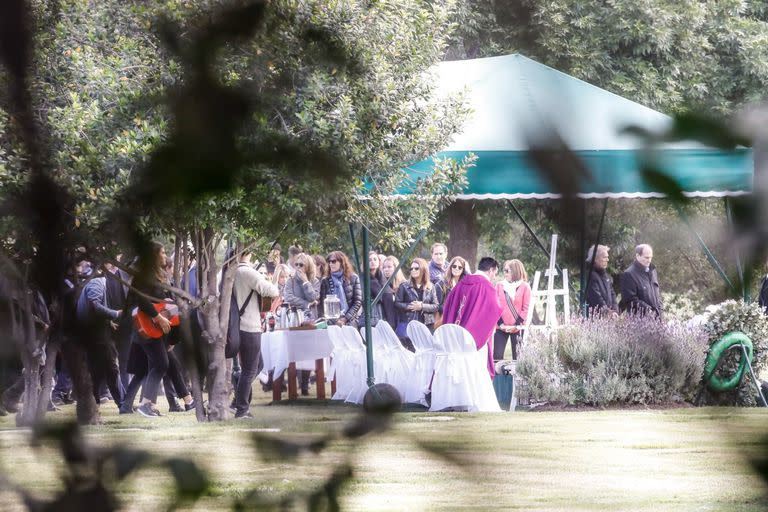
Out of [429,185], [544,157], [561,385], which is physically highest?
[429,185]

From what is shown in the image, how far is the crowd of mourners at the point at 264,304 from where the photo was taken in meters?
0.63

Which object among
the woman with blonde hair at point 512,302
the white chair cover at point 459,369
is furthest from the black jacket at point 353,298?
the white chair cover at point 459,369

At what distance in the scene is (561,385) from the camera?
9758 mm

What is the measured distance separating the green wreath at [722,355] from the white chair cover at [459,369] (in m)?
1.79

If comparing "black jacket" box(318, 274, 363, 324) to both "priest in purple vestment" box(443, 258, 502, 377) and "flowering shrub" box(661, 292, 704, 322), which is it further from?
"flowering shrub" box(661, 292, 704, 322)

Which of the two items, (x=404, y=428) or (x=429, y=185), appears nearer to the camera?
(x=404, y=428)

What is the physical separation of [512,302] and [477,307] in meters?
1.48

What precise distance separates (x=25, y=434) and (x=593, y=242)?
0.34 metres

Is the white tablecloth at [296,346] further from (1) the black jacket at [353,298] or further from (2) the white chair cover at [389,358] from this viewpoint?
(2) the white chair cover at [389,358]

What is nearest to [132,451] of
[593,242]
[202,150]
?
[202,150]

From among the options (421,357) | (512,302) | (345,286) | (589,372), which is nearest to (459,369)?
(421,357)

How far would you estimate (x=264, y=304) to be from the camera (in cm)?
967

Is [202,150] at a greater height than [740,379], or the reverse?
[202,150]

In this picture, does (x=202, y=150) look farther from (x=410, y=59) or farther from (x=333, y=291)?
(x=333, y=291)
